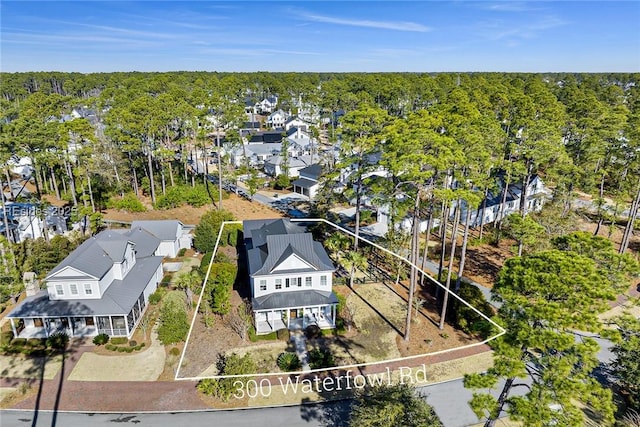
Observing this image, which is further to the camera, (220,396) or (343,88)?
(343,88)

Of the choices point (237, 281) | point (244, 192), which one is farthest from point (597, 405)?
point (244, 192)

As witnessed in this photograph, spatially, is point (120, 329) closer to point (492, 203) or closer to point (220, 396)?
point (220, 396)

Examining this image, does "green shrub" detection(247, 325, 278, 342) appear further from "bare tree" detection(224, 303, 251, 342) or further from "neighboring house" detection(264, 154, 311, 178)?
"neighboring house" detection(264, 154, 311, 178)

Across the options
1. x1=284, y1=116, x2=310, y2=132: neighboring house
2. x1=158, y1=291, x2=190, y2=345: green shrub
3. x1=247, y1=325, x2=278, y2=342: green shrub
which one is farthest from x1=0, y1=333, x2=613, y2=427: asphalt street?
x1=284, y1=116, x2=310, y2=132: neighboring house

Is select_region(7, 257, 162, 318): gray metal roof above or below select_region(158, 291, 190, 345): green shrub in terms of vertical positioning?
above

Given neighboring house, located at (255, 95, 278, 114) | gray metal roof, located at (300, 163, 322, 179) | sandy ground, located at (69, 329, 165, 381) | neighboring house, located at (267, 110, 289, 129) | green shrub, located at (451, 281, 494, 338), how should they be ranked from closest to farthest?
sandy ground, located at (69, 329, 165, 381) → green shrub, located at (451, 281, 494, 338) → gray metal roof, located at (300, 163, 322, 179) → neighboring house, located at (267, 110, 289, 129) → neighboring house, located at (255, 95, 278, 114)

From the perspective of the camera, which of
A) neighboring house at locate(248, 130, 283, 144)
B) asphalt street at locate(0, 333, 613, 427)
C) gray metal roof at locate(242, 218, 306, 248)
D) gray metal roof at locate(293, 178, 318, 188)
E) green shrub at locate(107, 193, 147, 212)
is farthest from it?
neighboring house at locate(248, 130, 283, 144)

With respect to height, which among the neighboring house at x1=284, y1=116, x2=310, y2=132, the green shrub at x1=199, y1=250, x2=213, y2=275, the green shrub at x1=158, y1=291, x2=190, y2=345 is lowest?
the green shrub at x1=158, y1=291, x2=190, y2=345

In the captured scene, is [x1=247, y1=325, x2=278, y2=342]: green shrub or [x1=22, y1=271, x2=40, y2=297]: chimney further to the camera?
[x1=22, y1=271, x2=40, y2=297]: chimney
